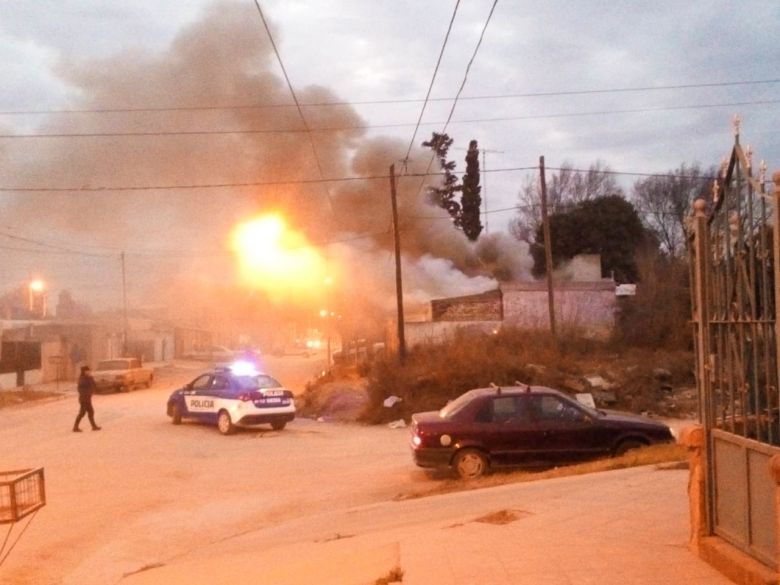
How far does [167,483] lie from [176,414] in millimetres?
8842

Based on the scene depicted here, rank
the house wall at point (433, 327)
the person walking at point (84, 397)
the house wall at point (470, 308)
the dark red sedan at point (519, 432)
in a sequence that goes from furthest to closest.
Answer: the house wall at point (470, 308)
the house wall at point (433, 327)
the person walking at point (84, 397)
the dark red sedan at point (519, 432)

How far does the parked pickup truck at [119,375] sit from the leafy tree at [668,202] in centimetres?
2988

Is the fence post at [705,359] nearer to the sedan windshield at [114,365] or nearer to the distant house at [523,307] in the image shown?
the distant house at [523,307]

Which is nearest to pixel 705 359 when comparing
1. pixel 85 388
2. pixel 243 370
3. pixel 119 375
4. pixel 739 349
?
pixel 739 349

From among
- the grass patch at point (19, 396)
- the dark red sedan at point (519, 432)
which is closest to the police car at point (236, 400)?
the dark red sedan at point (519, 432)

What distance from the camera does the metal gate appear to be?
18.0ft

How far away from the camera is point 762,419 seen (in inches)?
224

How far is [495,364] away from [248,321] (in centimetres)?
6026

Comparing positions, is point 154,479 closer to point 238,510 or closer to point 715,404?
point 238,510

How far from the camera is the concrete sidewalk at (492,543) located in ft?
21.8

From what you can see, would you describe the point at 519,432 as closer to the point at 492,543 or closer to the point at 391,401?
the point at 492,543

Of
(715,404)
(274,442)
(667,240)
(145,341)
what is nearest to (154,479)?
(274,442)

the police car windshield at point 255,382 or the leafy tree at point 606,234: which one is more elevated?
the leafy tree at point 606,234

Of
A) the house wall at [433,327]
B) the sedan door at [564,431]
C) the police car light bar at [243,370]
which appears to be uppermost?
the house wall at [433,327]
